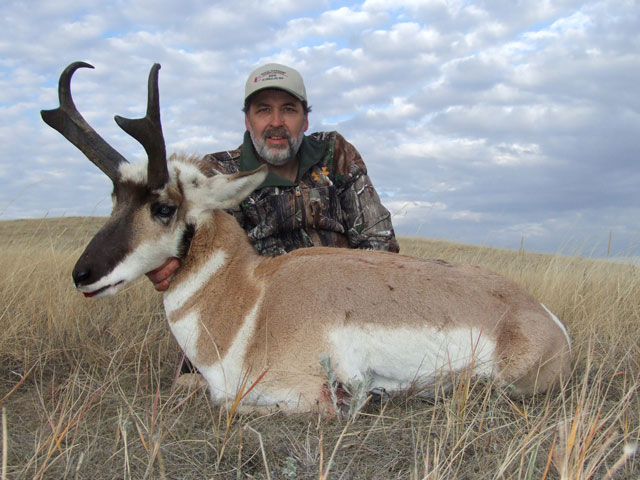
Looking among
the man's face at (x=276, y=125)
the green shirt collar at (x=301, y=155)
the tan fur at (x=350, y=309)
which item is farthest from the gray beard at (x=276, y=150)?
the tan fur at (x=350, y=309)

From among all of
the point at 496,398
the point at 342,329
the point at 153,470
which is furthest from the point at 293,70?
the point at 153,470

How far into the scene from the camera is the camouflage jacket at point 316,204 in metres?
6.05

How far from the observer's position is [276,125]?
607 centimetres

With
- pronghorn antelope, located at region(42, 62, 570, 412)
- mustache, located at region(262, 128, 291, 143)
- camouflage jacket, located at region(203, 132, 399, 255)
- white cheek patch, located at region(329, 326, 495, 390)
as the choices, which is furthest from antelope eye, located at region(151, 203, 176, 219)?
mustache, located at region(262, 128, 291, 143)

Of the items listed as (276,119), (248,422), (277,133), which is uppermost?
(276,119)

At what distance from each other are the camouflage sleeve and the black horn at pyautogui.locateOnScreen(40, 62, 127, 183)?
9.87 feet

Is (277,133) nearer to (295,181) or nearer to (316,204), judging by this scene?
(295,181)

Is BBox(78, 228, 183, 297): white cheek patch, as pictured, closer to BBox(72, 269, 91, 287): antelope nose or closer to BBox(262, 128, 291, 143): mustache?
BBox(72, 269, 91, 287): antelope nose

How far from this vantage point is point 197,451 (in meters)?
2.89

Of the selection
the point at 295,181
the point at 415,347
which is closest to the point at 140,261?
the point at 415,347

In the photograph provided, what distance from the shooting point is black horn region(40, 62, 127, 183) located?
4031 mm

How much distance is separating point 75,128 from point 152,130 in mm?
831

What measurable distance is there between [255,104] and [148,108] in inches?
106

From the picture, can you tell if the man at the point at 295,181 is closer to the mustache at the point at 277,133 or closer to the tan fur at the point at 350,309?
the mustache at the point at 277,133
